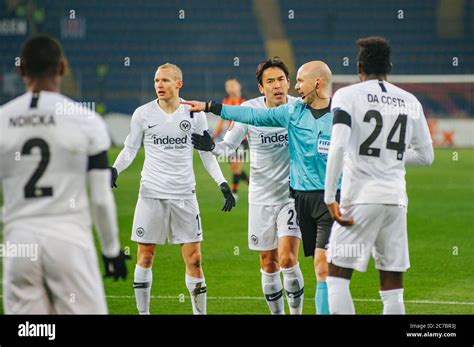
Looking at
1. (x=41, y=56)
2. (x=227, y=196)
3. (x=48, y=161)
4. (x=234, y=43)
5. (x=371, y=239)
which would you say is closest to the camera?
(x=48, y=161)

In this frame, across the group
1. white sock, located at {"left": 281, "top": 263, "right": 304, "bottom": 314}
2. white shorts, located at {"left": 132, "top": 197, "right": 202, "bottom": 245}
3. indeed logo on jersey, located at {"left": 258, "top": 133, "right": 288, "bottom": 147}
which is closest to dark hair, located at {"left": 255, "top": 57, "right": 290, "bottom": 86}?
indeed logo on jersey, located at {"left": 258, "top": 133, "right": 288, "bottom": 147}

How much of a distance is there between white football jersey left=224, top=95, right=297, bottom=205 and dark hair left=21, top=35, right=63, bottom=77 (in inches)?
123

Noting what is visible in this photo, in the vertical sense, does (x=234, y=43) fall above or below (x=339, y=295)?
above

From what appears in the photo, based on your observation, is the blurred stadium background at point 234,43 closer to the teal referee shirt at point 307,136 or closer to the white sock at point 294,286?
the white sock at point 294,286

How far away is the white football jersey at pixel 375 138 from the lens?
622 centimetres

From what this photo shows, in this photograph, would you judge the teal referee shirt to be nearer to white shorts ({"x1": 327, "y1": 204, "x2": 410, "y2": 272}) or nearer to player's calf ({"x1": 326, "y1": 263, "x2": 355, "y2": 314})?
white shorts ({"x1": 327, "y1": 204, "x2": 410, "y2": 272})

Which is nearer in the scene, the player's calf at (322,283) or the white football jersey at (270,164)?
the player's calf at (322,283)

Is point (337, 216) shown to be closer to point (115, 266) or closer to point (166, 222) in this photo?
point (115, 266)

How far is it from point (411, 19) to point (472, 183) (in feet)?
51.4

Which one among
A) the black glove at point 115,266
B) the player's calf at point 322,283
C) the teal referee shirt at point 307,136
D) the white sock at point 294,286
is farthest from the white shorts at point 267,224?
the black glove at point 115,266

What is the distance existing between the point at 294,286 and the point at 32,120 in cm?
350

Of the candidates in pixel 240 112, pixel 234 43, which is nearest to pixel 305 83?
pixel 240 112

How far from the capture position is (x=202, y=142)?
305 inches

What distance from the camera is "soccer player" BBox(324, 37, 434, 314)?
6.21 meters
